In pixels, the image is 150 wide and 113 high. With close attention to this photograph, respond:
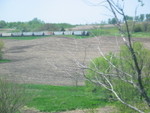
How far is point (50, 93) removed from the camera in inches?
1351

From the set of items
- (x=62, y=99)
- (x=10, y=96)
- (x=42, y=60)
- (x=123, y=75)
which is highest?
(x=123, y=75)

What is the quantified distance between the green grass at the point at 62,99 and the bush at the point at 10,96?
719 cm

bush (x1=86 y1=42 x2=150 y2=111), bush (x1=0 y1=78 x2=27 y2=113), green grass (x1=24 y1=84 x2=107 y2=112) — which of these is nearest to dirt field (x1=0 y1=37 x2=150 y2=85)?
green grass (x1=24 y1=84 x2=107 y2=112)

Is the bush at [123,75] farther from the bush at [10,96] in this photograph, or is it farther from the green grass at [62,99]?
the bush at [10,96]

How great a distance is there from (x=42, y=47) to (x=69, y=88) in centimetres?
4124

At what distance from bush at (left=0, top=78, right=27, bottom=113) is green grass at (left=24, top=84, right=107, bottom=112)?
7.19 meters

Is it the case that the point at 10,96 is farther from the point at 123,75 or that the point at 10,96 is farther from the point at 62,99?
the point at 62,99

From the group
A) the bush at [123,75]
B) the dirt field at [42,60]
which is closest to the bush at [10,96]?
the dirt field at [42,60]

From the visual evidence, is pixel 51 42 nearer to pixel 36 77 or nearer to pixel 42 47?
pixel 42 47

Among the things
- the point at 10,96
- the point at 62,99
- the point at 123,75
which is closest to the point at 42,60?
the point at 62,99

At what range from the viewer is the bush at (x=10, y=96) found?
17.5 m

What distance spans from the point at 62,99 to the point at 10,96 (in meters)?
13.8

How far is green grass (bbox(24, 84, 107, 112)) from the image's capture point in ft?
93.5

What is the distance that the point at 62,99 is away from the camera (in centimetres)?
3127
